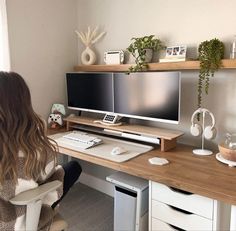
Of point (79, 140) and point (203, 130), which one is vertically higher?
point (203, 130)

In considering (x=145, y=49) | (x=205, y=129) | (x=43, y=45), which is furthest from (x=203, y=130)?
(x=43, y=45)

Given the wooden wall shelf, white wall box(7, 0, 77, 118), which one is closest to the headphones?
the wooden wall shelf

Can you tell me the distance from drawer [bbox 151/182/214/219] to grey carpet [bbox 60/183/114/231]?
0.77 m

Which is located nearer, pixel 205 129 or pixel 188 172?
pixel 188 172

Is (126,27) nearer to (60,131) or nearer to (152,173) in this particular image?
(60,131)

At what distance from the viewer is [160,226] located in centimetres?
159

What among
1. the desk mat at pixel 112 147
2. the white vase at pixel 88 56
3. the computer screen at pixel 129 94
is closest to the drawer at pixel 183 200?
the desk mat at pixel 112 147

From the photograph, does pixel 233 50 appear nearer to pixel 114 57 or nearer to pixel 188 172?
pixel 188 172

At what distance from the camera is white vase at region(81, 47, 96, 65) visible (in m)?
2.53

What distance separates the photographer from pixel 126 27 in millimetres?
2311

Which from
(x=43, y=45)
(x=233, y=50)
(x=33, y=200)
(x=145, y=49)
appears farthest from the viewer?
(x=43, y=45)

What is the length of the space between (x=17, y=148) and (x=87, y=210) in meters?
1.50

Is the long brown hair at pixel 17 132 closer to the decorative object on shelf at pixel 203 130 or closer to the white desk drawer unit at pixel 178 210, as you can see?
the white desk drawer unit at pixel 178 210

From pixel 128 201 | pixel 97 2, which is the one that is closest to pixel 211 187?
pixel 128 201
